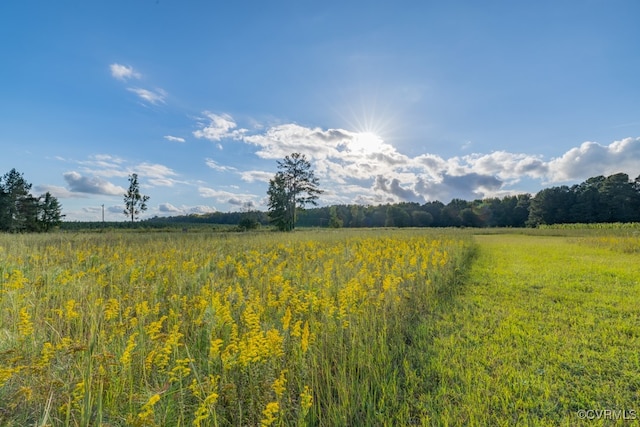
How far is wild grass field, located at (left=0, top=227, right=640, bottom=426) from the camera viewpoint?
2133 millimetres

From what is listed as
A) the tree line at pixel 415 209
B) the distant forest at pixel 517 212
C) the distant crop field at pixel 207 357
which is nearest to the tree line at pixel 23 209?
the tree line at pixel 415 209

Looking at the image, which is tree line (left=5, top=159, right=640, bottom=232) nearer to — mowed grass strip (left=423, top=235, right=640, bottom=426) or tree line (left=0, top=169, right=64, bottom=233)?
tree line (left=0, top=169, right=64, bottom=233)

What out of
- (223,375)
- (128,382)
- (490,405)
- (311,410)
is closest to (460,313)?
(490,405)

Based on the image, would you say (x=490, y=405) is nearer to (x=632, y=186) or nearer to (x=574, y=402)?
(x=574, y=402)

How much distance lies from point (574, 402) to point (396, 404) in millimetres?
1550

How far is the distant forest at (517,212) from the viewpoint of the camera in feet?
192

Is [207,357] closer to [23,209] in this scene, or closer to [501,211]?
[23,209]

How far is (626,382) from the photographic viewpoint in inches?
114

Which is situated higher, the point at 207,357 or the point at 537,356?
the point at 207,357

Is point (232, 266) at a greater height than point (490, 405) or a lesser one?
greater

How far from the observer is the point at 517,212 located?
3095 inches

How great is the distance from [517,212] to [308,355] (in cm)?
9145

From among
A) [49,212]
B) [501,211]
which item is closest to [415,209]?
[501,211]

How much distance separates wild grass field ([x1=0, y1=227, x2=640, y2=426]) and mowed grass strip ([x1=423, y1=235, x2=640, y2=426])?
18 millimetres
